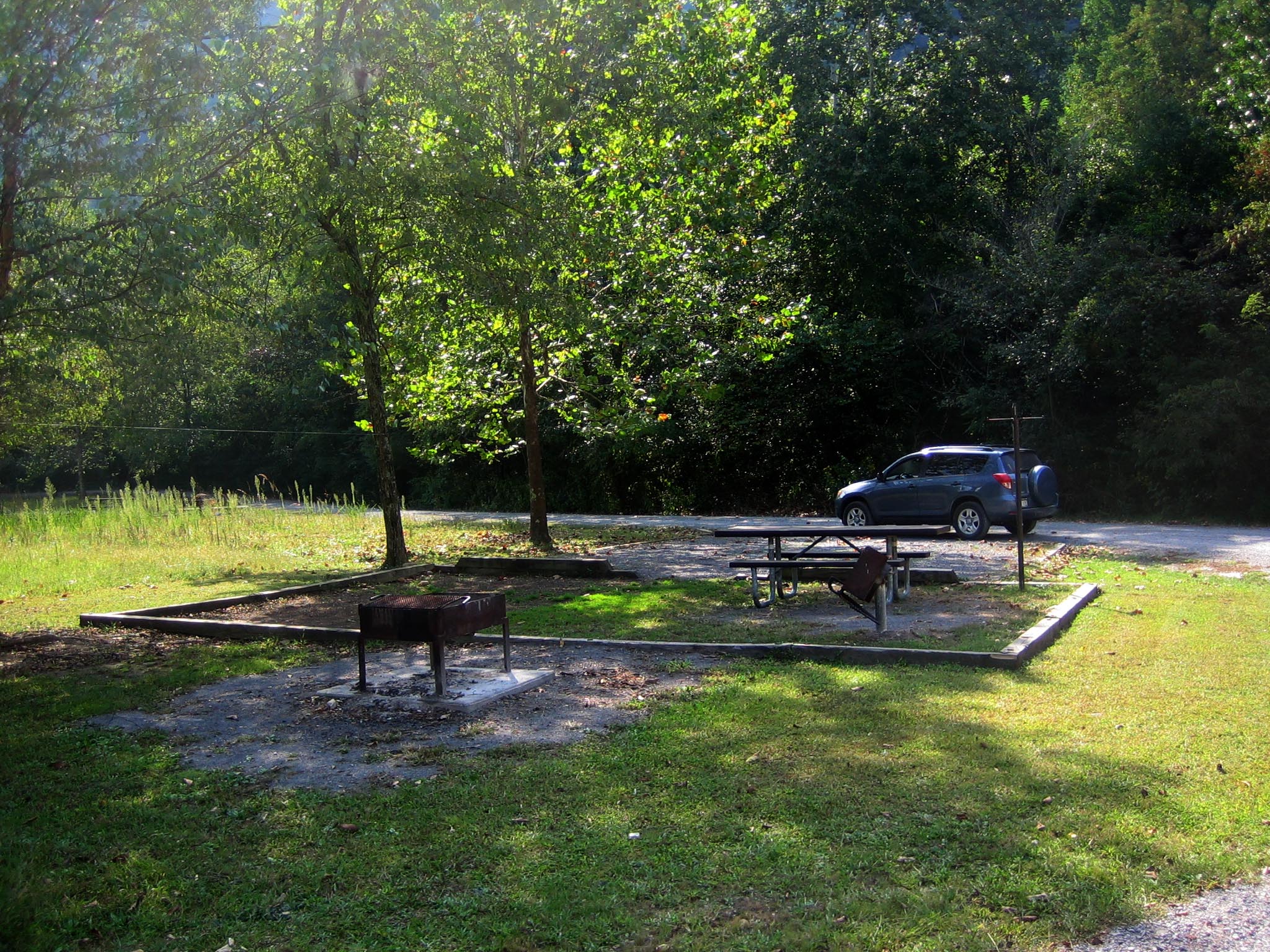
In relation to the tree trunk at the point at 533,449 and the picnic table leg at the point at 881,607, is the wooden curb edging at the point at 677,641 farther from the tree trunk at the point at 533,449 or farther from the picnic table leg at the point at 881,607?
the tree trunk at the point at 533,449

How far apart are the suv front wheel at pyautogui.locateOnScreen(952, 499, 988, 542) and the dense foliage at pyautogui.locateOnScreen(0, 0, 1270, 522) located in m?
4.58

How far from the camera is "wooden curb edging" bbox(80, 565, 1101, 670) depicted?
26.0 feet

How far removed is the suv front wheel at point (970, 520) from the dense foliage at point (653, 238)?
458 cm

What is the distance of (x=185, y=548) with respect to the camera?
56.6 ft

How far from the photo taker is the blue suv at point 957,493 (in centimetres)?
1803

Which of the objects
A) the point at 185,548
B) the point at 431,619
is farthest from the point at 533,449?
the point at 431,619

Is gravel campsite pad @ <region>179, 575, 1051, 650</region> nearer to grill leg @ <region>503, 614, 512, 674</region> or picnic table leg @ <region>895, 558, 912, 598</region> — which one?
picnic table leg @ <region>895, 558, 912, 598</region>

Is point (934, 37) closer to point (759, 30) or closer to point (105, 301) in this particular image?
point (759, 30)

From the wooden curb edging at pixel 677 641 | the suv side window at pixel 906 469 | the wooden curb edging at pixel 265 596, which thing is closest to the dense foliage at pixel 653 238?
the wooden curb edging at pixel 265 596

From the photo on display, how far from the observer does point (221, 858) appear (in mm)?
4562

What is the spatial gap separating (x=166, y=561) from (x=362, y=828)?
12.6 m

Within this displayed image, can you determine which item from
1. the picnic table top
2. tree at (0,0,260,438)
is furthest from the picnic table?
tree at (0,0,260,438)

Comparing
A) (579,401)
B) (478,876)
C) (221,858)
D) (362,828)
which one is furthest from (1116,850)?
(579,401)

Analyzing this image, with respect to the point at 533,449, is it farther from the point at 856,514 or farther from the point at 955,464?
the point at 955,464
